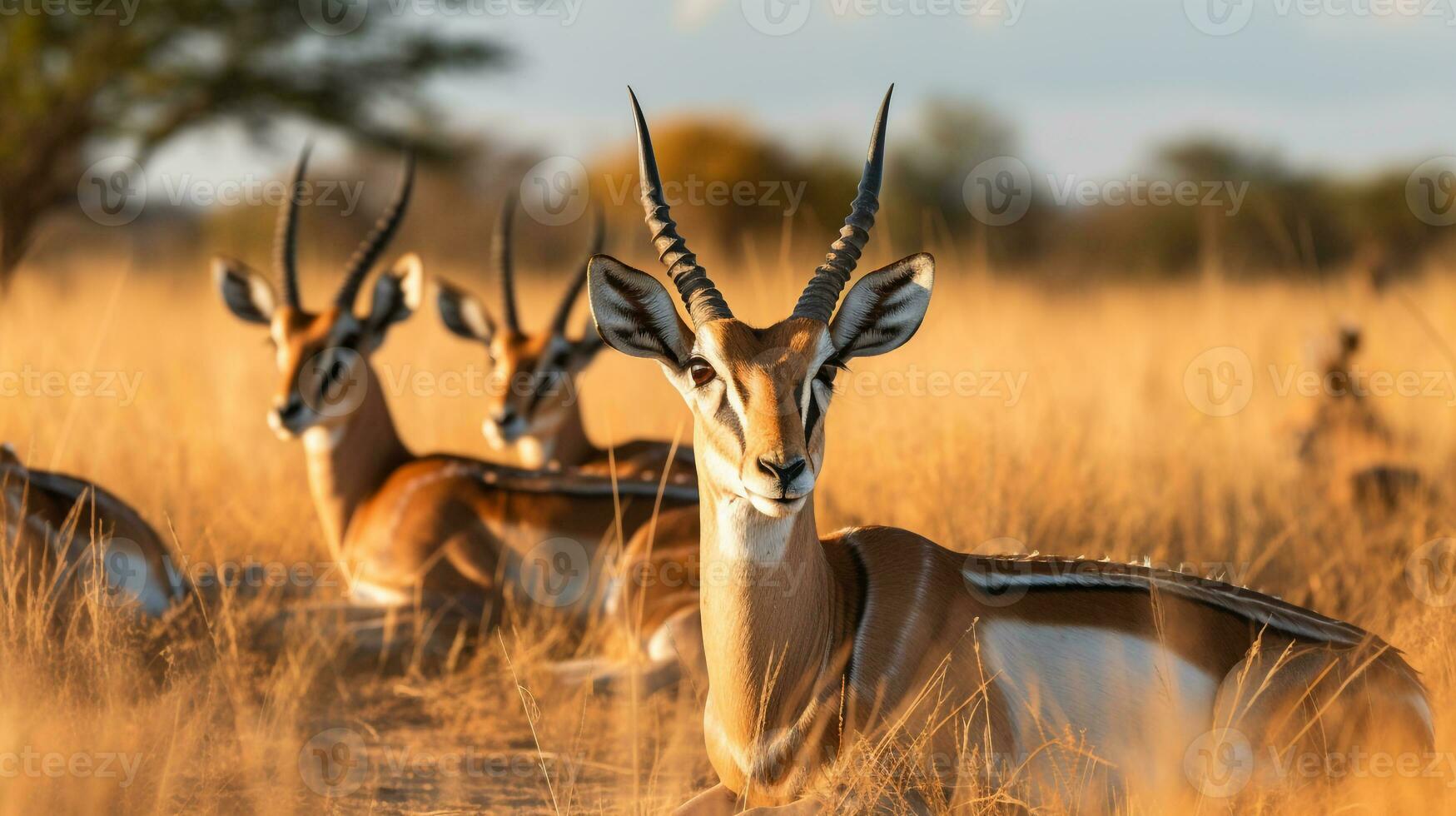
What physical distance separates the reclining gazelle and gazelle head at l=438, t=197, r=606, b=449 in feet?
2.69

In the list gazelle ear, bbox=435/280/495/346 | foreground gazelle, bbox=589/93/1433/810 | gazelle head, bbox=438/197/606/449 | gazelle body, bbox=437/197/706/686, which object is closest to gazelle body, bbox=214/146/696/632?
gazelle body, bbox=437/197/706/686

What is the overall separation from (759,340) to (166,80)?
57.8 ft

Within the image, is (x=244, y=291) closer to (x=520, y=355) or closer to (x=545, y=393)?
(x=520, y=355)

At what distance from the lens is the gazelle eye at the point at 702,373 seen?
13.5ft

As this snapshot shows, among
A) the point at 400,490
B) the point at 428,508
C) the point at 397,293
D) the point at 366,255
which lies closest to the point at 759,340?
the point at 428,508

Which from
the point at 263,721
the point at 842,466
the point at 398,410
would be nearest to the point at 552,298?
the point at 398,410

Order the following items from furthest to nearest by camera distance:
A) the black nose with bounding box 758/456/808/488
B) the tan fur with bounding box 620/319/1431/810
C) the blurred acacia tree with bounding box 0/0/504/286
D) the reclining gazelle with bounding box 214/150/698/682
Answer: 1. the blurred acacia tree with bounding box 0/0/504/286
2. the reclining gazelle with bounding box 214/150/698/682
3. the tan fur with bounding box 620/319/1431/810
4. the black nose with bounding box 758/456/808/488

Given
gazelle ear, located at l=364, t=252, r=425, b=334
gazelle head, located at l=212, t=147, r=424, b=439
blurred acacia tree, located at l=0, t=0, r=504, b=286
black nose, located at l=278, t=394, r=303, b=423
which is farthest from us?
blurred acacia tree, located at l=0, t=0, r=504, b=286

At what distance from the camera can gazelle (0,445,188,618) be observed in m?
5.80

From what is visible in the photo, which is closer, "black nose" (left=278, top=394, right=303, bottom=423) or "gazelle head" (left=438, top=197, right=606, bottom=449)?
"black nose" (left=278, top=394, right=303, bottom=423)

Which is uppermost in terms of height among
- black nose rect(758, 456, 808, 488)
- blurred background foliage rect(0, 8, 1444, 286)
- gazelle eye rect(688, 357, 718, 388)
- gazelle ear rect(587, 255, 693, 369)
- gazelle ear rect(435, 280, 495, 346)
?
blurred background foliage rect(0, 8, 1444, 286)

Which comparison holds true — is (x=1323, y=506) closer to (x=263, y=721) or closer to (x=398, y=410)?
(x=263, y=721)

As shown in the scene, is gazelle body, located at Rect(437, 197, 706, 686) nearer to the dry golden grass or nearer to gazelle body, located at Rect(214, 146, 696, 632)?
gazelle body, located at Rect(214, 146, 696, 632)

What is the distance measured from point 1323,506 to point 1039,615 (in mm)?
5028
